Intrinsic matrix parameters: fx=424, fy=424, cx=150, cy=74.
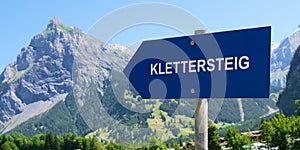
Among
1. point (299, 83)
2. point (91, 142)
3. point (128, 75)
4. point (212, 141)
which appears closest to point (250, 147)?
point (212, 141)

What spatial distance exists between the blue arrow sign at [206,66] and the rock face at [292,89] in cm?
16162

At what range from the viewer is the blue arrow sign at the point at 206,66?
2605mm

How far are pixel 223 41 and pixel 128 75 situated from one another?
0.81 meters

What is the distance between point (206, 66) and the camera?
9.11ft

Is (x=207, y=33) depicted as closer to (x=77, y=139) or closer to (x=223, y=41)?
(x=223, y=41)

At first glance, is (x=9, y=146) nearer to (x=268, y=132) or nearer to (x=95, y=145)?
(x=95, y=145)

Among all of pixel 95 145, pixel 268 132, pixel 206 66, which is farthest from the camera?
pixel 95 145

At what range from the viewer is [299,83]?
157750 mm

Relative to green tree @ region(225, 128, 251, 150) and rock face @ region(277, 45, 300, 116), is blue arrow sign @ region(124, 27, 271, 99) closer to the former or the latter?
green tree @ region(225, 128, 251, 150)

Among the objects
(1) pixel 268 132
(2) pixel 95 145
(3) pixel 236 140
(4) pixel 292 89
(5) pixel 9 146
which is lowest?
(5) pixel 9 146

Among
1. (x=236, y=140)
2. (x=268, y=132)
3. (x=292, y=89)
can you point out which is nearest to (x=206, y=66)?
(x=268, y=132)

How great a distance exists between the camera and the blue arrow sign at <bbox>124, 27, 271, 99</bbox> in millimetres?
2605

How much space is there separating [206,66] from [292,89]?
168769 mm

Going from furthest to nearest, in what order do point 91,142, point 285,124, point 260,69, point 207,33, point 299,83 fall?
point 299,83, point 91,142, point 285,124, point 207,33, point 260,69
